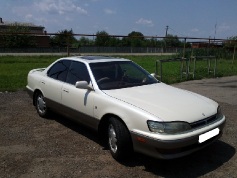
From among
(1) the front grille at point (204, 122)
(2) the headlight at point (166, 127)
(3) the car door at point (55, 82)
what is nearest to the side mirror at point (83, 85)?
(3) the car door at point (55, 82)

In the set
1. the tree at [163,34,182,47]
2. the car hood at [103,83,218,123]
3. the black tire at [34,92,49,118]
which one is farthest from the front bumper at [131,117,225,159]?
the tree at [163,34,182,47]

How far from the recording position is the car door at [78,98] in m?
4.91

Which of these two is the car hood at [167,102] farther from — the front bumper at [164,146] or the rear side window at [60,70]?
the rear side window at [60,70]

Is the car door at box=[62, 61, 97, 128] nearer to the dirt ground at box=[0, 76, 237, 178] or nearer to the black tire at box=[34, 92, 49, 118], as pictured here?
the dirt ground at box=[0, 76, 237, 178]

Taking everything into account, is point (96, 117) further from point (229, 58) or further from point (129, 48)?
point (129, 48)

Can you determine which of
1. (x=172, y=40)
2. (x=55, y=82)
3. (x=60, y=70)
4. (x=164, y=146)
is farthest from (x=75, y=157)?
(x=172, y=40)

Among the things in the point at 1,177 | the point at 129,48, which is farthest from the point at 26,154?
the point at 129,48

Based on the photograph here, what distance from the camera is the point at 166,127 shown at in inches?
153

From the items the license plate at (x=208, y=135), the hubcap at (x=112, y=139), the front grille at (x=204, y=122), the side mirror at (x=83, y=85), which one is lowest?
the hubcap at (x=112, y=139)

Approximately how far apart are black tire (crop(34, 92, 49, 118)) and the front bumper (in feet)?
9.54

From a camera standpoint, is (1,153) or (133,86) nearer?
(1,153)

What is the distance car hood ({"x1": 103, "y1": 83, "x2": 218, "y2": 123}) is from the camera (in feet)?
13.4

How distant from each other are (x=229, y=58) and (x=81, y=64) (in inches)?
886

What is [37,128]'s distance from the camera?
593cm
